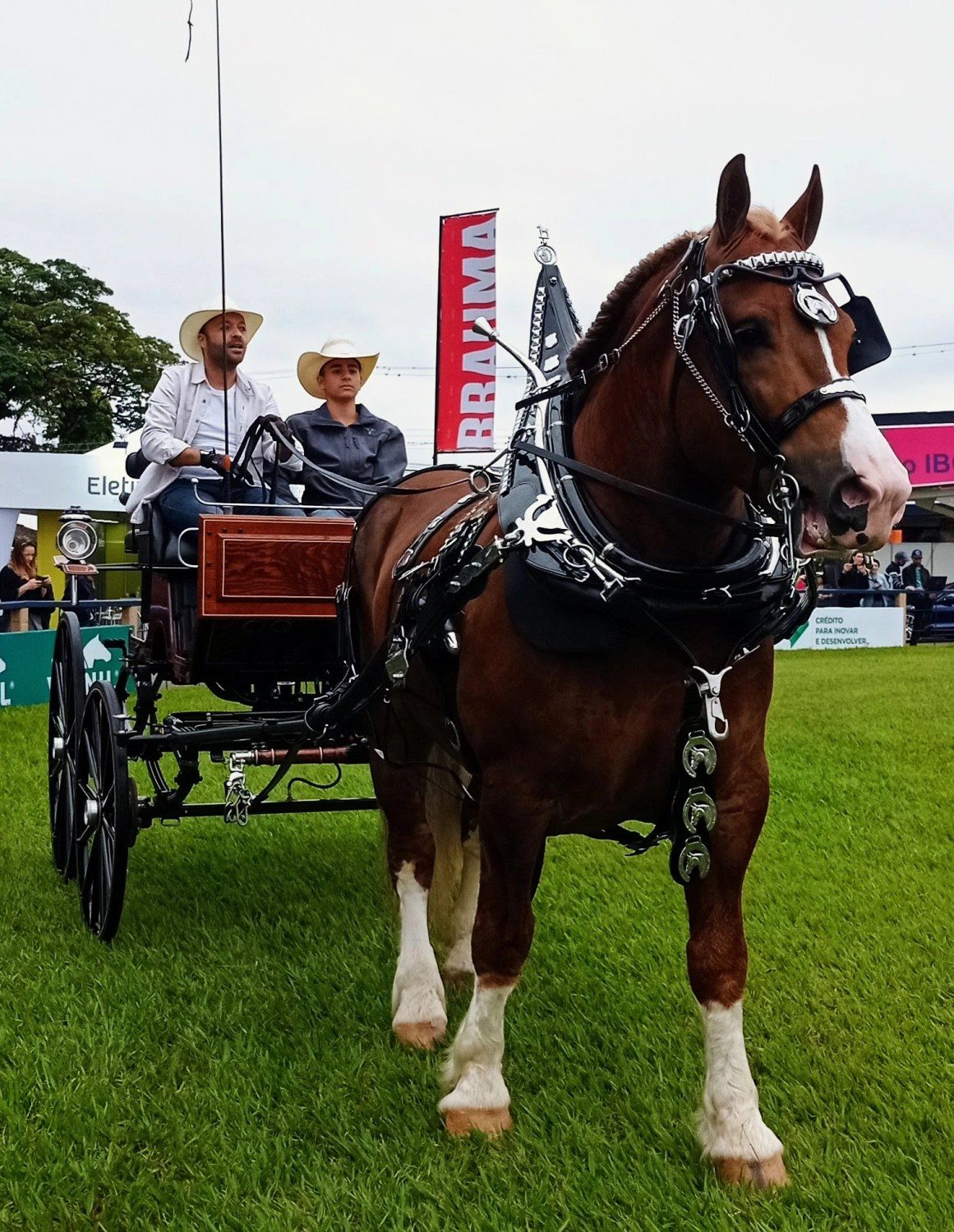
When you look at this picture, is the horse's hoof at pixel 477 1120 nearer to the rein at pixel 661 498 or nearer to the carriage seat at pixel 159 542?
the rein at pixel 661 498

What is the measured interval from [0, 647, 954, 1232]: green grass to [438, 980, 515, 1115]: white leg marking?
0.36 ft

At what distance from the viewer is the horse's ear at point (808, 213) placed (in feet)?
7.77

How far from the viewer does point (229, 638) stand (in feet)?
14.1

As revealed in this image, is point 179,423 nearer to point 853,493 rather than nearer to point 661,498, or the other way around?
point 661,498

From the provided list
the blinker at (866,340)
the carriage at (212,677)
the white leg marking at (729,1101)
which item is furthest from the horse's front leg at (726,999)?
the carriage at (212,677)

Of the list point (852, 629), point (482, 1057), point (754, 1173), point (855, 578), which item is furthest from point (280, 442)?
point (855, 578)

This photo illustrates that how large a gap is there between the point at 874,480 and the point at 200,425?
339 centimetres

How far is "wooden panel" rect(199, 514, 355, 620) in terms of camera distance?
404 cm

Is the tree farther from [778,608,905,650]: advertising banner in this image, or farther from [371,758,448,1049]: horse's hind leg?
[371,758,448,1049]: horse's hind leg

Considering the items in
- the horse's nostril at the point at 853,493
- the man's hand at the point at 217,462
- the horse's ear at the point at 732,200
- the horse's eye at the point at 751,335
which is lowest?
the horse's nostril at the point at 853,493

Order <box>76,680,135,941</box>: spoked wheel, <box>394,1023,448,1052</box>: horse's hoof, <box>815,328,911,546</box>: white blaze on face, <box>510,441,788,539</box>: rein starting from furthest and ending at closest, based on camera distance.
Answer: <box>76,680,135,941</box>: spoked wheel → <box>394,1023,448,1052</box>: horse's hoof → <box>510,441,788,539</box>: rein → <box>815,328,911,546</box>: white blaze on face

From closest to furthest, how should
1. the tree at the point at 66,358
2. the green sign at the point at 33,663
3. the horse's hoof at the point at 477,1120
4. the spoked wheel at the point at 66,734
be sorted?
the horse's hoof at the point at 477,1120 → the spoked wheel at the point at 66,734 → the green sign at the point at 33,663 → the tree at the point at 66,358

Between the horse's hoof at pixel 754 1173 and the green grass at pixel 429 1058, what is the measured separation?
5 centimetres

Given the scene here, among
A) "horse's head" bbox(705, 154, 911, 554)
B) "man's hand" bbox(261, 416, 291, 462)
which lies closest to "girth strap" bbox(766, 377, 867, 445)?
"horse's head" bbox(705, 154, 911, 554)
